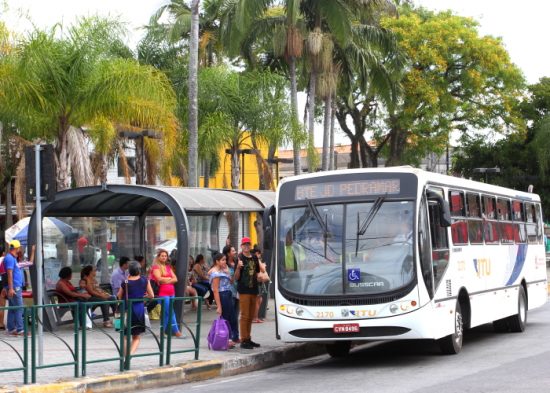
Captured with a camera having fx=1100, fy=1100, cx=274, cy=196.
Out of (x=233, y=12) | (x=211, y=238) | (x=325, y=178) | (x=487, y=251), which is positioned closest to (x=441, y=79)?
(x=233, y=12)

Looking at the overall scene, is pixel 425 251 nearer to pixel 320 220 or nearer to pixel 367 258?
pixel 367 258

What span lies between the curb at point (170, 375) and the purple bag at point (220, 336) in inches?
25.0

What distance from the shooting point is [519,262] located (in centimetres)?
2175

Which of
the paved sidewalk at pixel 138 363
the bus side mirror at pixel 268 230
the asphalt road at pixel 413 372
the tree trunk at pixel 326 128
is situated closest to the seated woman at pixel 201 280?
the paved sidewalk at pixel 138 363

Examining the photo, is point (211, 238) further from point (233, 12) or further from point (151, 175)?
point (233, 12)

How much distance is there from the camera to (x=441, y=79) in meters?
52.5

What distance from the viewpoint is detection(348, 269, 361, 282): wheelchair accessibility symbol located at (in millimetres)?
15248

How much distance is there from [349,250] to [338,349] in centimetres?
256

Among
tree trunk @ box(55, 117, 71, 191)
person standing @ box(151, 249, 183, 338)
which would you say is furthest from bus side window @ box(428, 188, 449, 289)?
tree trunk @ box(55, 117, 71, 191)

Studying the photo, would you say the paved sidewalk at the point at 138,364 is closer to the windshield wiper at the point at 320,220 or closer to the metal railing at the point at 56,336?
the metal railing at the point at 56,336

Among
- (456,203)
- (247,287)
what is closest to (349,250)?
(247,287)

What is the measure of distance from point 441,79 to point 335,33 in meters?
19.0

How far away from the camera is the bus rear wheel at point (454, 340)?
16.5 meters

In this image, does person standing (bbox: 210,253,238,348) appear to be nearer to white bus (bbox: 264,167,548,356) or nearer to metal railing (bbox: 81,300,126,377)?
white bus (bbox: 264,167,548,356)
